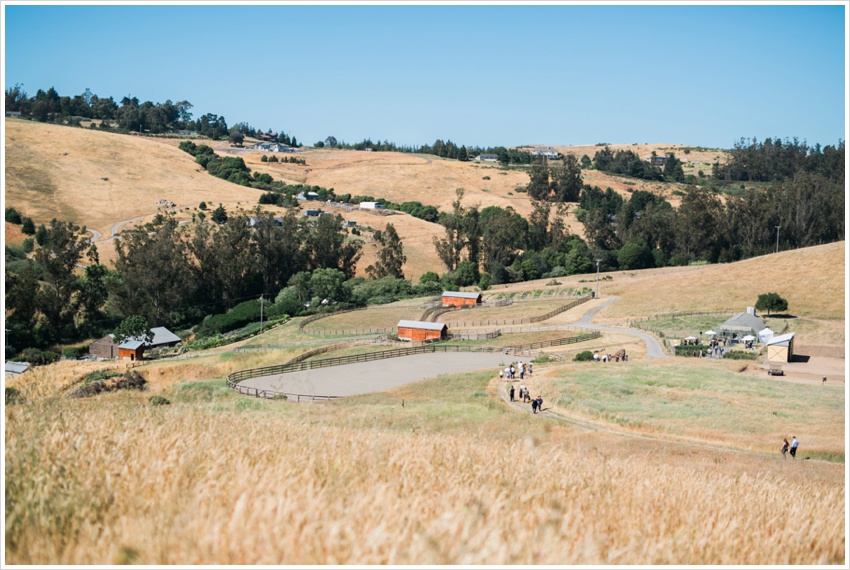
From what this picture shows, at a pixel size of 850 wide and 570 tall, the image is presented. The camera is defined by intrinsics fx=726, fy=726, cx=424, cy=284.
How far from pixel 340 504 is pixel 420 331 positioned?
57.7 metres

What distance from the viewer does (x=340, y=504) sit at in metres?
5.86

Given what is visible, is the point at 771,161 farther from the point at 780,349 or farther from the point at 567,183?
the point at 780,349

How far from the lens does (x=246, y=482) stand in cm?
639

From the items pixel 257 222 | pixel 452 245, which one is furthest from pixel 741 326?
pixel 257 222

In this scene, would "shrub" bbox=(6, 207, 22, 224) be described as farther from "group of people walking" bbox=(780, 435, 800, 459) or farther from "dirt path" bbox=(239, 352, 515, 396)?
"group of people walking" bbox=(780, 435, 800, 459)

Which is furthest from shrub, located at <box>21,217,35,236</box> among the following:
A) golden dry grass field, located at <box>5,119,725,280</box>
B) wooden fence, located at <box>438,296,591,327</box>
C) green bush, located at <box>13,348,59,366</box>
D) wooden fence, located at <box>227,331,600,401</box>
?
wooden fence, located at <box>227,331,600,401</box>

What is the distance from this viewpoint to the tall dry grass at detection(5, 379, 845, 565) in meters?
5.24

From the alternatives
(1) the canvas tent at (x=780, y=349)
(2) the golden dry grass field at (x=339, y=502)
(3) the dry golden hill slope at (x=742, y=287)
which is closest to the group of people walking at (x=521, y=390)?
(1) the canvas tent at (x=780, y=349)

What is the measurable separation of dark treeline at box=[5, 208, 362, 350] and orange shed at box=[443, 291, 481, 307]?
44.0 feet

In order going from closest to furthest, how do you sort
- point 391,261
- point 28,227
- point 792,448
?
point 792,448, point 28,227, point 391,261

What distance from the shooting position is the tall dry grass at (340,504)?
206 inches

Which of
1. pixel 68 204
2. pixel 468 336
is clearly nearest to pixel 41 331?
pixel 468 336

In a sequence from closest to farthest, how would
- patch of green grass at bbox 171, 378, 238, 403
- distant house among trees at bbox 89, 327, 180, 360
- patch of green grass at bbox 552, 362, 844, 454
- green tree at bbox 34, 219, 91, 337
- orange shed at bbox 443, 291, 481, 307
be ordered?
patch of green grass at bbox 552, 362, 844, 454
patch of green grass at bbox 171, 378, 238, 403
distant house among trees at bbox 89, 327, 180, 360
green tree at bbox 34, 219, 91, 337
orange shed at bbox 443, 291, 481, 307

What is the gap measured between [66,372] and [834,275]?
7314 centimetres
